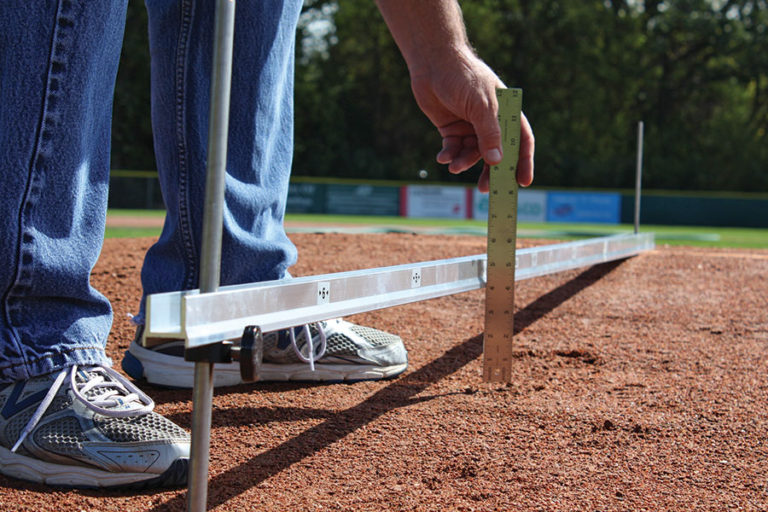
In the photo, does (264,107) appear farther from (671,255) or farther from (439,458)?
(671,255)

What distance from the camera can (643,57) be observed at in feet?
100

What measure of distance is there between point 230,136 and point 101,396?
30.4 inches

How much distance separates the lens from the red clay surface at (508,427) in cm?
138

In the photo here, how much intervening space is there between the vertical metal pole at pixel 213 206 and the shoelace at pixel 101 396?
42 centimetres

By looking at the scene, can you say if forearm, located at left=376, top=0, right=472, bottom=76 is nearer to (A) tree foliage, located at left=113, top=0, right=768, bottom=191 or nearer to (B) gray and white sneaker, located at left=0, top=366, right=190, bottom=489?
(B) gray and white sneaker, located at left=0, top=366, right=190, bottom=489

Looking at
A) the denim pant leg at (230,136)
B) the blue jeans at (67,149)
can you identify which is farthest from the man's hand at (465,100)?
the blue jeans at (67,149)

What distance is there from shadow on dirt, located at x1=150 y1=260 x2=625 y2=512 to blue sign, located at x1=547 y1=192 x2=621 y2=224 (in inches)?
759

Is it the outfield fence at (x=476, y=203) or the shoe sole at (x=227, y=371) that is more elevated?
the outfield fence at (x=476, y=203)

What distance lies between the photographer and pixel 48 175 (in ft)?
4.79

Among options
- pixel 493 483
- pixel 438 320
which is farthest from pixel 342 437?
pixel 438 320

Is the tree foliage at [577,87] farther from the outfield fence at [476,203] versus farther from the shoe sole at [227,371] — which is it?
the shoe sole at [227,371]

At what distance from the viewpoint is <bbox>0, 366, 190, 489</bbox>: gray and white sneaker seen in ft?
4.62

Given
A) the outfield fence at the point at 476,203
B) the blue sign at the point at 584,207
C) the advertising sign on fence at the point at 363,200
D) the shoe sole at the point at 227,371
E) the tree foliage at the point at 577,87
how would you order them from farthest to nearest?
the tree foliage at the point at 577,87 → the advertising sign on fence at the point at 363,200 → the blue sign at the point at 584,207 → the outfield fence at the point at 476,203 → the shoe sole at the point at 227,371

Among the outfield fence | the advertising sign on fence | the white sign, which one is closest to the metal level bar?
the outfield fence
